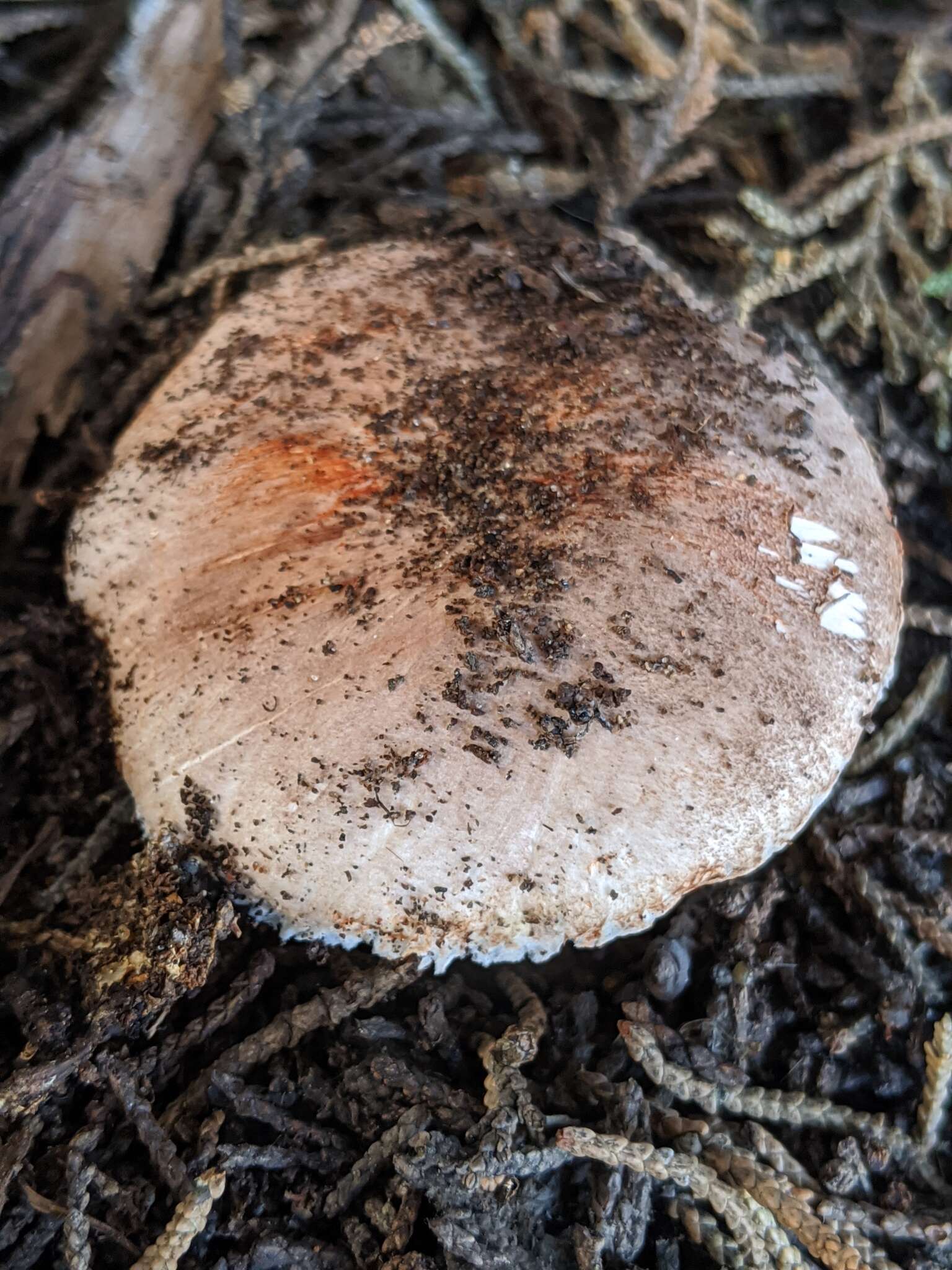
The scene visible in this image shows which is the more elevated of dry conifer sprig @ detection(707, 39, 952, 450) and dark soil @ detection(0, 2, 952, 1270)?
dry conifer sprig @ detection(707, 39, 952, 450)

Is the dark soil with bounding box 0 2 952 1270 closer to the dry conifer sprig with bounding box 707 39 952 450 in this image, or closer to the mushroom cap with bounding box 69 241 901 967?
the mushroom cap with bounding box 69 241 901 967

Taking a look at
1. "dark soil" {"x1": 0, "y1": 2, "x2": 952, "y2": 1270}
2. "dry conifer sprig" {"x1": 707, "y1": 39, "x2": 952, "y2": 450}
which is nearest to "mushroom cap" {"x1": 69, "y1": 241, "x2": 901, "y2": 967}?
"dark soil" {"x1": 0, "y1": 2, "x2": 952, "y2": 1270}

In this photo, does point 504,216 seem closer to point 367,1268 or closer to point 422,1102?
point 422,1102

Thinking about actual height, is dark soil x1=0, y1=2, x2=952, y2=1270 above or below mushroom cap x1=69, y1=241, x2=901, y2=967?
below

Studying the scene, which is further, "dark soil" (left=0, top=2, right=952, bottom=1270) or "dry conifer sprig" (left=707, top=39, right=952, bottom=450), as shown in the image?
"dry conifer sprig" (left=707, top=39, right=952, bottom=450)

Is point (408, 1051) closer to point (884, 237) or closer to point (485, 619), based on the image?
point (485, 619)

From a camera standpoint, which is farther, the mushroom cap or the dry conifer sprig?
the dry conifer sprig

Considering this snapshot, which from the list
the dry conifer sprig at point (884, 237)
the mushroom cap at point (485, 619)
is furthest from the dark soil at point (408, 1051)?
the dry conifer sprig at point (884, 237)
